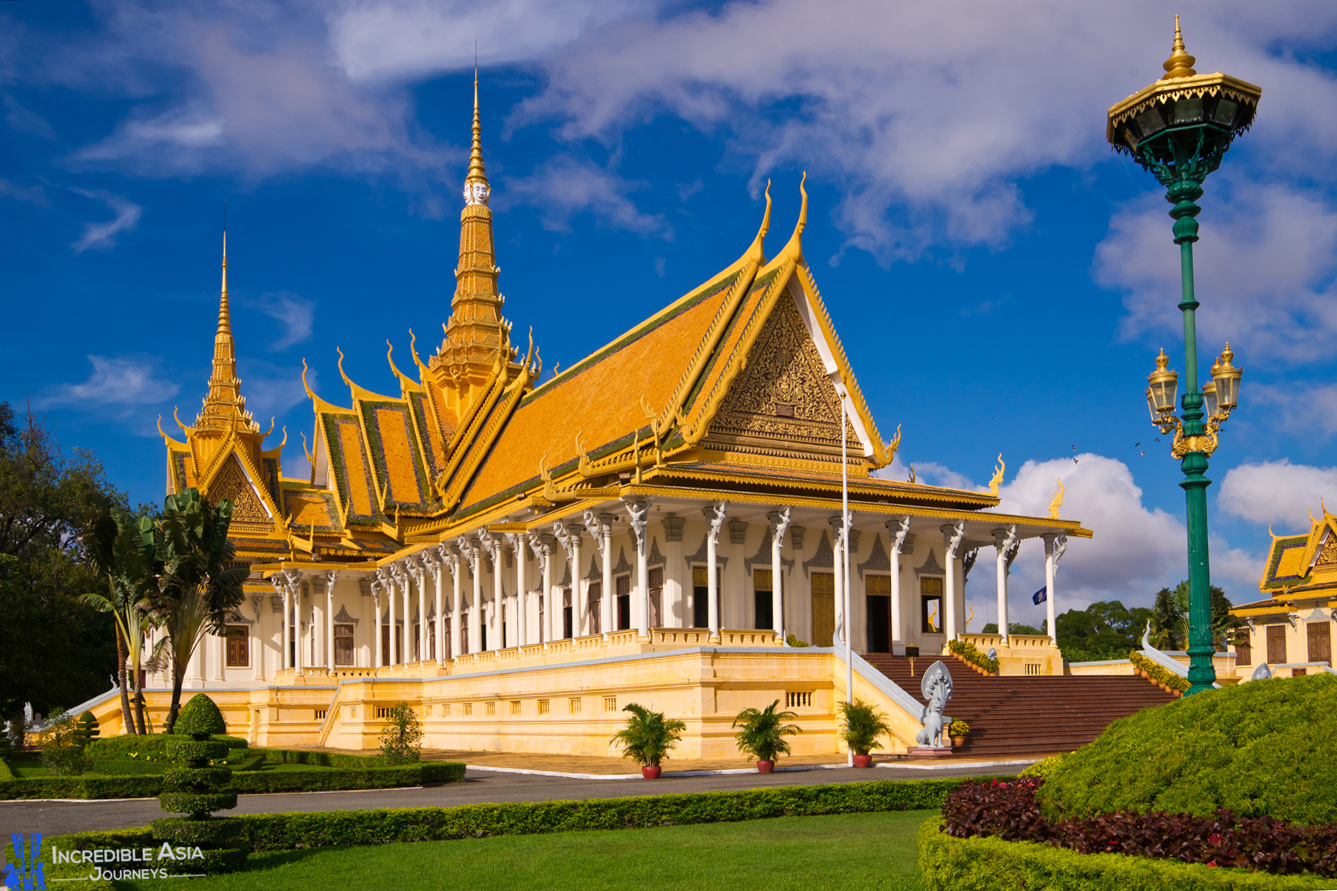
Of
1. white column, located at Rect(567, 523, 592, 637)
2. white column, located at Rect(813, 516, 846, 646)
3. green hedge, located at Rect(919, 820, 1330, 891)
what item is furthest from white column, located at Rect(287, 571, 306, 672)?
green hedge, located at Rect(919, 820, 1330, 891)

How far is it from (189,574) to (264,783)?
14495 millimetres

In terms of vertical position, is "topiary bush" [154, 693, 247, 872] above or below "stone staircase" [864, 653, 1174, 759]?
above

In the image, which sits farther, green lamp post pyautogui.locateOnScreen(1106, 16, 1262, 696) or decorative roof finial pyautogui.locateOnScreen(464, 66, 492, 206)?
decorative roof finial pyautogui.locateOnScreen(464, 66, 492, 206)

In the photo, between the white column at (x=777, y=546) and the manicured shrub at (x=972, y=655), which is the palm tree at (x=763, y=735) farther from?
the manicured shrub at (x=972, y=655)

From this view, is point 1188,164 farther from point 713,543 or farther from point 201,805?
point 713,543

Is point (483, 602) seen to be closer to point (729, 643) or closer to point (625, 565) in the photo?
point (625, 565)

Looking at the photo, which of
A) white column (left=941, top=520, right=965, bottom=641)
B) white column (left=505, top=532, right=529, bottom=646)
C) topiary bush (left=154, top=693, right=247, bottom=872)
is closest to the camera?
topiary bush (left=154, top=693, right=247, bottom=872)

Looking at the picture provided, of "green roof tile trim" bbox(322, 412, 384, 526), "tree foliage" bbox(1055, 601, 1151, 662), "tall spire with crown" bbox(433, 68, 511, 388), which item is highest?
"tall spire with crown" bbox(433, 68, 511, 388)

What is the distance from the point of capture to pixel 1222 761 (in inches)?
292

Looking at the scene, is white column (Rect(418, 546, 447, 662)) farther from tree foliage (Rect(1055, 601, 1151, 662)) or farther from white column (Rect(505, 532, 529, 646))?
tree foliage (Rect(1055, 601, 1151, 662))

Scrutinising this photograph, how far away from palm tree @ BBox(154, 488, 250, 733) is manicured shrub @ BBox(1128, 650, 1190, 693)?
76.1 feet

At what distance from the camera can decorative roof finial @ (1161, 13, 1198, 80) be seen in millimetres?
15508

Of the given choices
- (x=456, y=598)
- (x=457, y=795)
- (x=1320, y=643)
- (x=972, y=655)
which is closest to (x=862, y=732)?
(x=457, y=795)

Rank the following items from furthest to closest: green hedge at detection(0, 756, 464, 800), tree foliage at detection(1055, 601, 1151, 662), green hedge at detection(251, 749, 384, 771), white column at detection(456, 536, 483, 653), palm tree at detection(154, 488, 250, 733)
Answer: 1. tree foliage at detection(1055, 601, 1151, 662)
2. white column at detection(456, 536, 483, 653)
3. palm tree at detection(154, 488, 250, 733)
4. green hedge at detection(251, 749, 384, 771)
5. green hedge at detection(0, 756, 464, 800)
